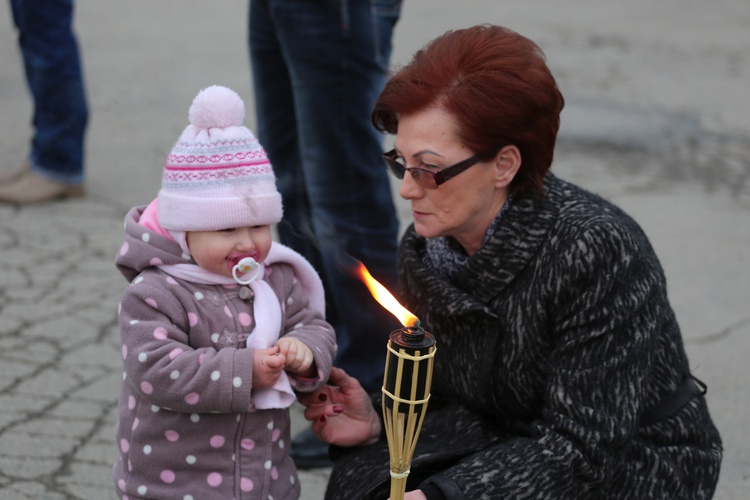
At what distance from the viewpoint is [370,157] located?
123 inches

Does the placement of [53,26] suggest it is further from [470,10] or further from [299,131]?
[470,10]

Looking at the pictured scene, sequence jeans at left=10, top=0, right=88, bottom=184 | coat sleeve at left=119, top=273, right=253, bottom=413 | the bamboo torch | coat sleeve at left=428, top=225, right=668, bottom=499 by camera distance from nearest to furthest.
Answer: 1. the bamboo torch
2. coat sleeve at left=119, top=273, right=253, bottom=413
3. coat sleeve at left=428, top=225, right=668, bottom=499
4. jeans at left=10, top=0, right=88, bottom=184

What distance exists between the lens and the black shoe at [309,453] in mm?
3027

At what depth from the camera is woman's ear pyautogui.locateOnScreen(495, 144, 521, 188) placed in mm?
2170

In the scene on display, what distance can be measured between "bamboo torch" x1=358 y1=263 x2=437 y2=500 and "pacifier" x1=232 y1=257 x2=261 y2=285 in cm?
47

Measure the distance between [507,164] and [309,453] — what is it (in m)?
1.21

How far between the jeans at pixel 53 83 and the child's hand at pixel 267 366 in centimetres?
319

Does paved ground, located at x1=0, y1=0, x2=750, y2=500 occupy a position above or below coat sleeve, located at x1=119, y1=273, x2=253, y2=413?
below

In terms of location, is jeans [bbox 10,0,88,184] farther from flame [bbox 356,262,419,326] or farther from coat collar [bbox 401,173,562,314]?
flame [bbox 356,262,419,326]

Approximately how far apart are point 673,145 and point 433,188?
15.6ft

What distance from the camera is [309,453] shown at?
304cm

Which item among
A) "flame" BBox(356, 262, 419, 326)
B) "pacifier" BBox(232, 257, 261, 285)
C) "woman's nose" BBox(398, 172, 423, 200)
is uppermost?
"flame" BBox(356, 262, 419, 326)

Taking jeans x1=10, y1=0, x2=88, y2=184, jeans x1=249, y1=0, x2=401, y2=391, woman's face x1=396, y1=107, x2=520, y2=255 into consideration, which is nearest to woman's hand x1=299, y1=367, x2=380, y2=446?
woman's face x1=396, y1=107, x2=520, y2=255

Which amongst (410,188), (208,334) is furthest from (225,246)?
(410,188)
